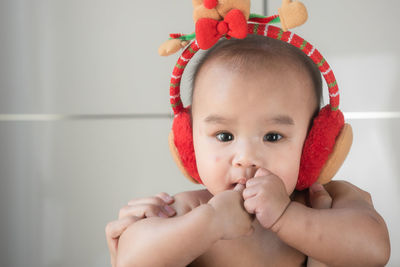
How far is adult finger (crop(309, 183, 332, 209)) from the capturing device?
825 millimetres

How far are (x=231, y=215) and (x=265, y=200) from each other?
6 cm

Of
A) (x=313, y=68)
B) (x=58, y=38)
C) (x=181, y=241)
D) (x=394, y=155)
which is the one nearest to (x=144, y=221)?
(x=181, y=241)

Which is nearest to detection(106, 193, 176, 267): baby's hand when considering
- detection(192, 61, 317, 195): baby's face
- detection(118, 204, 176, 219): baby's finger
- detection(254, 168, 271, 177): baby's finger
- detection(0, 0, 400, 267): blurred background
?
detection(118, 204, 176, 219): baby's finger

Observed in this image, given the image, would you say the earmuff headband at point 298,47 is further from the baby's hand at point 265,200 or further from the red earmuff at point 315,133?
the baby's hand at point 265,200

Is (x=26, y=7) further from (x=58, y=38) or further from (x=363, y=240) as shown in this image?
(x=363, y=240)

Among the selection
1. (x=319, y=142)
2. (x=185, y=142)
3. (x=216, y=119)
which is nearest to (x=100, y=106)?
(x=185, y=142)

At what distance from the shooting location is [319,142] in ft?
2.62

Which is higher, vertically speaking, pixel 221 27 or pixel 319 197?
pixel 221 27

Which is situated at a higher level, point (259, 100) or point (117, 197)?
point (259, 100)

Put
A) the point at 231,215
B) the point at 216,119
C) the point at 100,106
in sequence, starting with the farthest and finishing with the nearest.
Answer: the point at 100,106
the point at 216,119
the point at 231,215

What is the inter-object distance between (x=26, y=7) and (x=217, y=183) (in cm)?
89

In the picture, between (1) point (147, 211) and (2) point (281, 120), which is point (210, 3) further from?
(1) point (147, 211)

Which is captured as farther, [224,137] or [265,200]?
[224,137]

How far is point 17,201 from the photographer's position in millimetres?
1279
